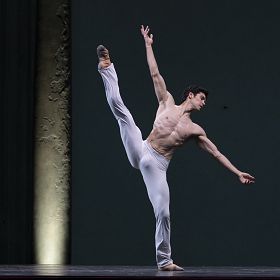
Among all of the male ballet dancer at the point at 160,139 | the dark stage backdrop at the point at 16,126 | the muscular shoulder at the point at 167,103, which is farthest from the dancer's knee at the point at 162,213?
the dark stage backdrop at the point at 16,126

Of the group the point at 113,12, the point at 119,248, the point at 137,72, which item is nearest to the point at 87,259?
the point at 119,248

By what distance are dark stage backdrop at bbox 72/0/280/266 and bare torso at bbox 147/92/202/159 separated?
5.52ft

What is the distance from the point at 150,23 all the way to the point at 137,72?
18.2 inches

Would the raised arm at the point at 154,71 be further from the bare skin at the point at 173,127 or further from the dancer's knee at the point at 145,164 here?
the dancer's knee at the point at 145,164

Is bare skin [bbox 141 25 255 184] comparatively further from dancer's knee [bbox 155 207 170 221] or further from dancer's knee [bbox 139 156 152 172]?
dancer's knee [bbox 155 207 170 221]

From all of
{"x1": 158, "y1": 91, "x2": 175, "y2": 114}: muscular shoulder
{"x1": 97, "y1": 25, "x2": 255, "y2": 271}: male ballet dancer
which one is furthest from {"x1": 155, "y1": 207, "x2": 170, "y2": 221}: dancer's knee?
{"x1": 158, "y1": 91, "x2": 175, "y2": 114}: muscular shoulder

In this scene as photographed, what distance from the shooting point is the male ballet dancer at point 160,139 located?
19.0ft

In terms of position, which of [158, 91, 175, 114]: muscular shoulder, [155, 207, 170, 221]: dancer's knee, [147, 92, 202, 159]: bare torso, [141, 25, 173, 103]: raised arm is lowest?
[155, 207, 170, 221]: dancer's knee

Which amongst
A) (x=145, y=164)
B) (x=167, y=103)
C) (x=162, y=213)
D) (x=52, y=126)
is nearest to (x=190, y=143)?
(x=52, y=126)

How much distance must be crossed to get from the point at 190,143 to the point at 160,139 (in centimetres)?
181

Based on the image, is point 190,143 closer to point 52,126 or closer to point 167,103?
point 52,126

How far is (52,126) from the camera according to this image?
7.69 metres

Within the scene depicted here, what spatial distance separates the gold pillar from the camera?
299 inches

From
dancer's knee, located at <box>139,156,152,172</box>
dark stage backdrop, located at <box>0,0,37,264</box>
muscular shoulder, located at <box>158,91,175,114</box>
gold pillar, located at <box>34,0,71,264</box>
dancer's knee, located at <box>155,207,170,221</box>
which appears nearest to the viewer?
dancer's knee, located at <box>155,207,170,221</box>
